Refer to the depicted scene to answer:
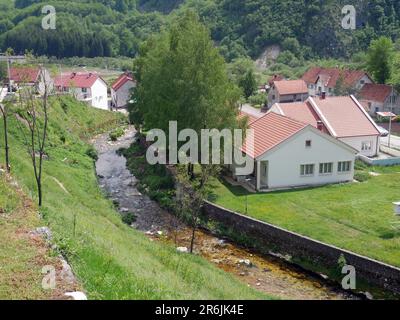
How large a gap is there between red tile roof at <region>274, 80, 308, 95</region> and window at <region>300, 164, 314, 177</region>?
36287mm

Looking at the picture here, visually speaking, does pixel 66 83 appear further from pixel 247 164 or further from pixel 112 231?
pixel 112 231

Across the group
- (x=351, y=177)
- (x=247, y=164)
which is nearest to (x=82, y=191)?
(x=247, y=164)

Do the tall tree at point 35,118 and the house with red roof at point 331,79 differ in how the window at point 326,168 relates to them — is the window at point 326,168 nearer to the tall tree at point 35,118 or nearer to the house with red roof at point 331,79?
the tall tree at point 35,118

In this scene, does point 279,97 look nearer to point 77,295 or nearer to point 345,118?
point 345,118

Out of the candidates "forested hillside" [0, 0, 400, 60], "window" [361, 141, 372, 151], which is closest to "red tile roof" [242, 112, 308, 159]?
"window" [361, 141, 372, 151]

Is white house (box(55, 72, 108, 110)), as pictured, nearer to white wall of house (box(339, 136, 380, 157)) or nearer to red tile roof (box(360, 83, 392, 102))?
red tile roof (box(360, 83, 392, 102))

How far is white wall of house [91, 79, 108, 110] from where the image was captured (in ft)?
217

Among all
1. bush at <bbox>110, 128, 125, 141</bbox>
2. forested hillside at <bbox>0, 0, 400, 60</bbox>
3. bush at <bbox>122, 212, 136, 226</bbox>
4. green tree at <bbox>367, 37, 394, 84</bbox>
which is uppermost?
Result: forested hillside at <bbox>0, 0, 400, 60</bbox>

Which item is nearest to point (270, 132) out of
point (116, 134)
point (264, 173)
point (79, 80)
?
point (264, 173)

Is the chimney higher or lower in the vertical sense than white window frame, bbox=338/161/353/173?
higher

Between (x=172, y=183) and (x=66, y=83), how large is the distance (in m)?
37.4

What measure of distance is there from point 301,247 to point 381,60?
49.0 metres

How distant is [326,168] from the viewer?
102ft
